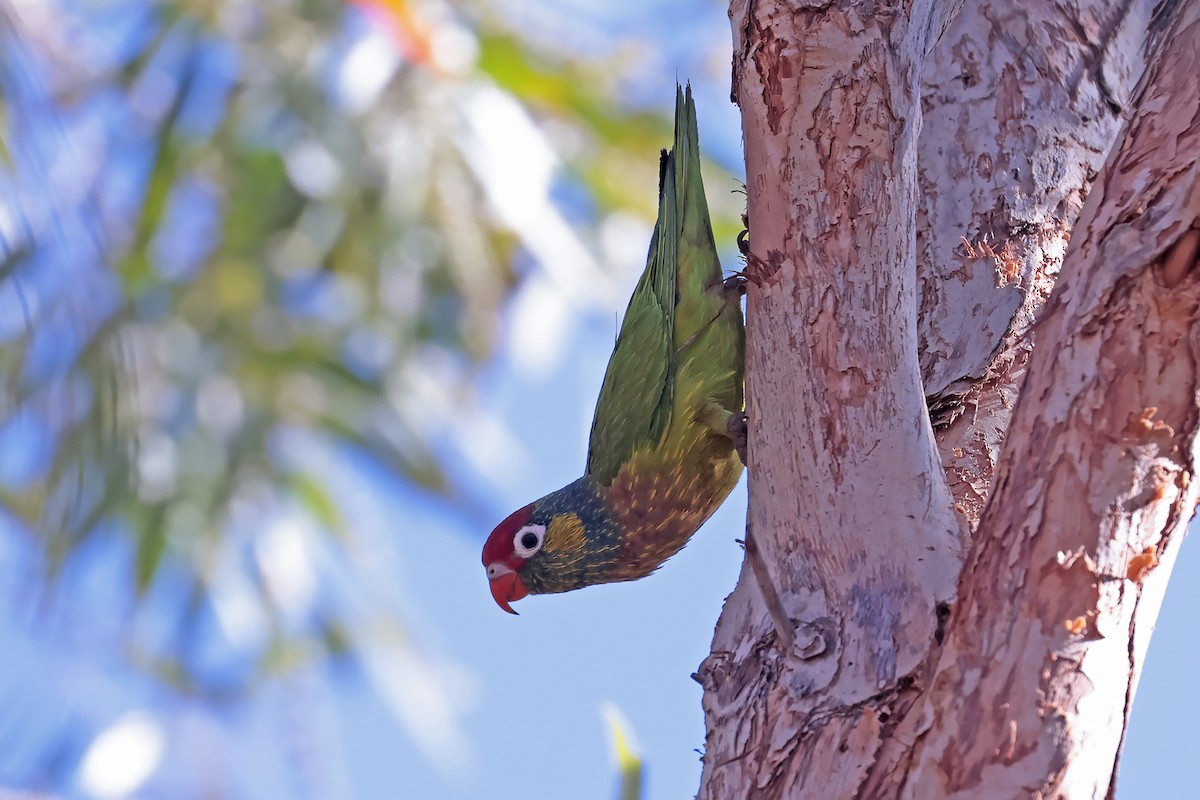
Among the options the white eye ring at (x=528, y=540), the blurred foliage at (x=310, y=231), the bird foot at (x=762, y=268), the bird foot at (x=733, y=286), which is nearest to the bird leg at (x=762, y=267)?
the bird foot at (x=762, y=268)

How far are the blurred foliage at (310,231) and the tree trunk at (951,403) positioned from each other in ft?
13.7

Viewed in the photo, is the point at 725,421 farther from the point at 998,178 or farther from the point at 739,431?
the point at 998,178

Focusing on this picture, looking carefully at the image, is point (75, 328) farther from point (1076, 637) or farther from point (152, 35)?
point (152, 35)

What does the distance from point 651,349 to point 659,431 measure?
0.96ft

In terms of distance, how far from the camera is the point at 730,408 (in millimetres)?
3420

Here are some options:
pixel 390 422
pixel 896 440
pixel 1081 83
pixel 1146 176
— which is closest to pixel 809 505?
pixel 896 440

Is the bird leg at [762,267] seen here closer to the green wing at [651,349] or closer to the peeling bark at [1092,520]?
the peeling bark at [1092,520]

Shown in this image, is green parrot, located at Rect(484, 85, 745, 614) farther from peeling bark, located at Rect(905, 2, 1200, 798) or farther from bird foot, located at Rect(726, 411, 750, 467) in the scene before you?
peeling bark, located at Rect(905, 2, 1200, 798)

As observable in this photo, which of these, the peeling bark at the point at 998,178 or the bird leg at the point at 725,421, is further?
the bird leg at the point at 725,421

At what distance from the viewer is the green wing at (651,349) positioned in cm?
350

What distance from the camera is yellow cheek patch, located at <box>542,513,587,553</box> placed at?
365 cm

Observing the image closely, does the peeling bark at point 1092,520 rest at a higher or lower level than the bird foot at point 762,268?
lower

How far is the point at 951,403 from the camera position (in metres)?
2.82

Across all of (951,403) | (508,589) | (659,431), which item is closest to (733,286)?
(659,431)
